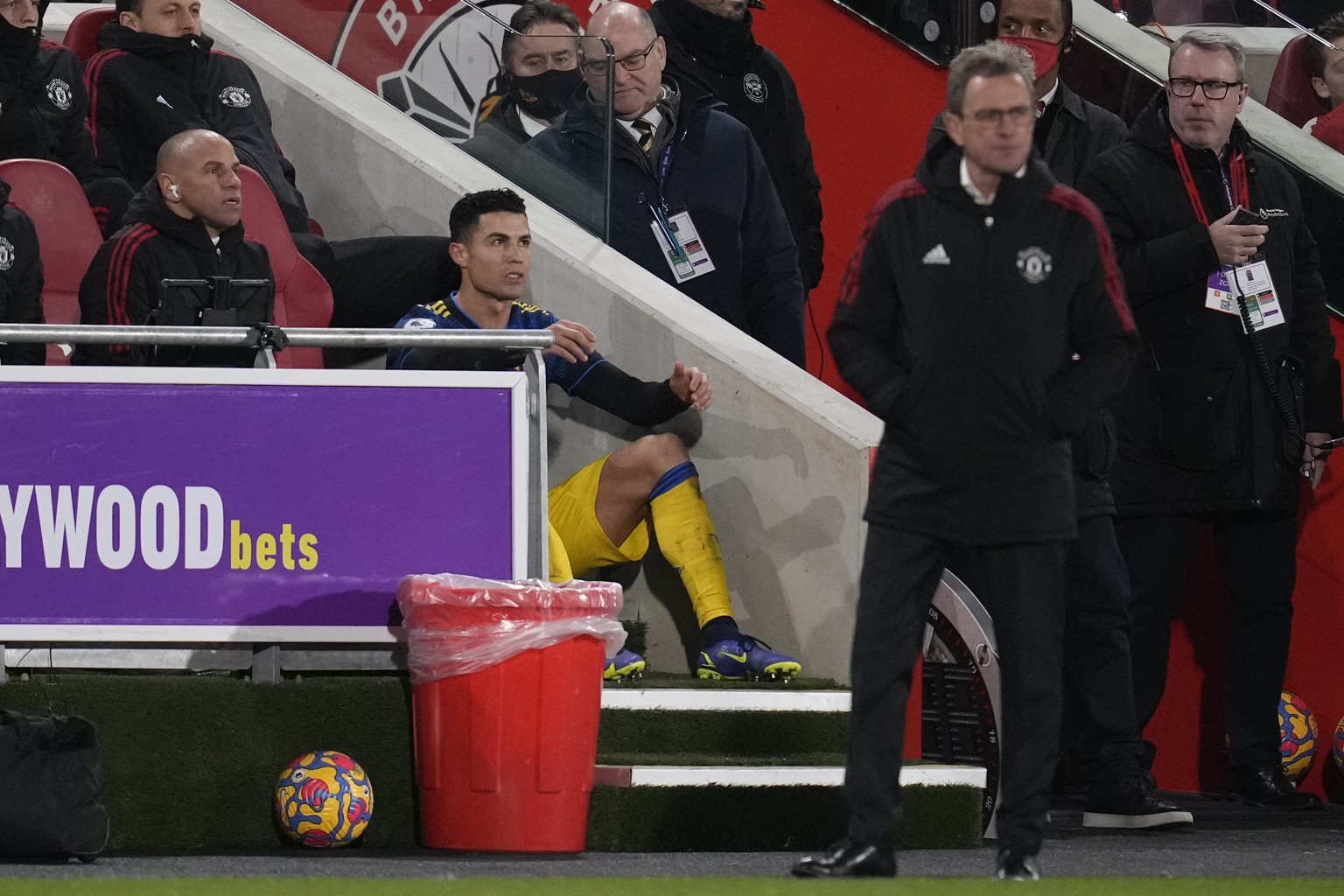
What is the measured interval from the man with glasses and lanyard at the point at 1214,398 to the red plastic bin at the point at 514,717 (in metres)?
2.38

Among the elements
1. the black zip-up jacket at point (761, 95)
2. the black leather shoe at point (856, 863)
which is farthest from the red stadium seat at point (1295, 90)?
the black leather shoe at point (856, 863)

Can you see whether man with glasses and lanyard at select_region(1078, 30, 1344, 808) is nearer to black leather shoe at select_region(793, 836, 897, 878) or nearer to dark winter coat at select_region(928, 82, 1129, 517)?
dark winter coat at select_region(928, 82, 1129, 517)

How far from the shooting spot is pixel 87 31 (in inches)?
349

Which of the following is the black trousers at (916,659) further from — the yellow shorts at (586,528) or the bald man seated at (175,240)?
the bald man seated at (175,240)

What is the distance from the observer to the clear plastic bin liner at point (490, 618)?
5738mm

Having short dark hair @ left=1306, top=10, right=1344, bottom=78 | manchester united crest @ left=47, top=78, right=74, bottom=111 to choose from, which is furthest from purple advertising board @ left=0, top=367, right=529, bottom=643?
short dark hair @ left=1306, top=10, right=1344, bottom=78

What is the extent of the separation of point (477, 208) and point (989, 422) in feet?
8.68

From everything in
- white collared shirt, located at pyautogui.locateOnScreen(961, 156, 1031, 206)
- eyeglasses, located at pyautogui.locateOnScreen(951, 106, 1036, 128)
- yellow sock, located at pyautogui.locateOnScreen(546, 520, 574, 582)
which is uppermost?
eyeglasses, located at pyautogui.locateOnScreen(951, 106, 1036, 128)

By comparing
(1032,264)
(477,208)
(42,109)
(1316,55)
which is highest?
(1316,55)

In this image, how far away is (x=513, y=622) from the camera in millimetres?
5750

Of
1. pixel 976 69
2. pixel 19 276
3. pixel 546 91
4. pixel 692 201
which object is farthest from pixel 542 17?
pixel 976 69

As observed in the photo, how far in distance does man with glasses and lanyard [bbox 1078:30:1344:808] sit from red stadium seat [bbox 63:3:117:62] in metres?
4.09

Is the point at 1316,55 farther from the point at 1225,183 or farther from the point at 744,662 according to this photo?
the point at 744,662

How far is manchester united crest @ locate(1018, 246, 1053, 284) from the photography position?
488 centimetres
